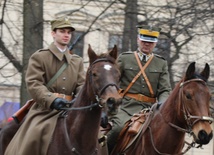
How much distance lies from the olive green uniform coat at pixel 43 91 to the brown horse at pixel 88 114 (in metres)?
0.17

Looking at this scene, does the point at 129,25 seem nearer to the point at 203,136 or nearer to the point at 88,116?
the point at 88,116

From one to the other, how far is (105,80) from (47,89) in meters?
1.26

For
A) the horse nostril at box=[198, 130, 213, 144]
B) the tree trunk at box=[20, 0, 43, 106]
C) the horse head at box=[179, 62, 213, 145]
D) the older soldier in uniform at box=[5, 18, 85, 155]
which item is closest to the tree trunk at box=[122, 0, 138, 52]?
the tree trunk at box=[20, 0, 43, 106]

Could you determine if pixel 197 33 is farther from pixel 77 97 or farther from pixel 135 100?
pixel 77 97

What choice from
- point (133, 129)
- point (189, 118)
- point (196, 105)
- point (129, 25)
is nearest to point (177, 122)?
point (189, 118)

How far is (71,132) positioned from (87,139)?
25 centimetres

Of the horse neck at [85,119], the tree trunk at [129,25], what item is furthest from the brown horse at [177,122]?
the tree trunk at [129,25]

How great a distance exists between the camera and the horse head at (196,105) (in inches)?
354

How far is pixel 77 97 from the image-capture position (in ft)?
30.7

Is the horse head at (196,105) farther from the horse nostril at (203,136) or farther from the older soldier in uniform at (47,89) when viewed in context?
the older soldier in uniform at (47,89)

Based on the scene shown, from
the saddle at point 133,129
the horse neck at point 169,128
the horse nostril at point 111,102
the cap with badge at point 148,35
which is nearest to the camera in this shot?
the horse nostril at point 111,102

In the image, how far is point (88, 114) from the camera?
908cm

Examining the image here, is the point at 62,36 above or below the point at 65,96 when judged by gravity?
above

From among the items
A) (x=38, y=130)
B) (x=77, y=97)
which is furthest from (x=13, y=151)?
(x=77, y=97)
